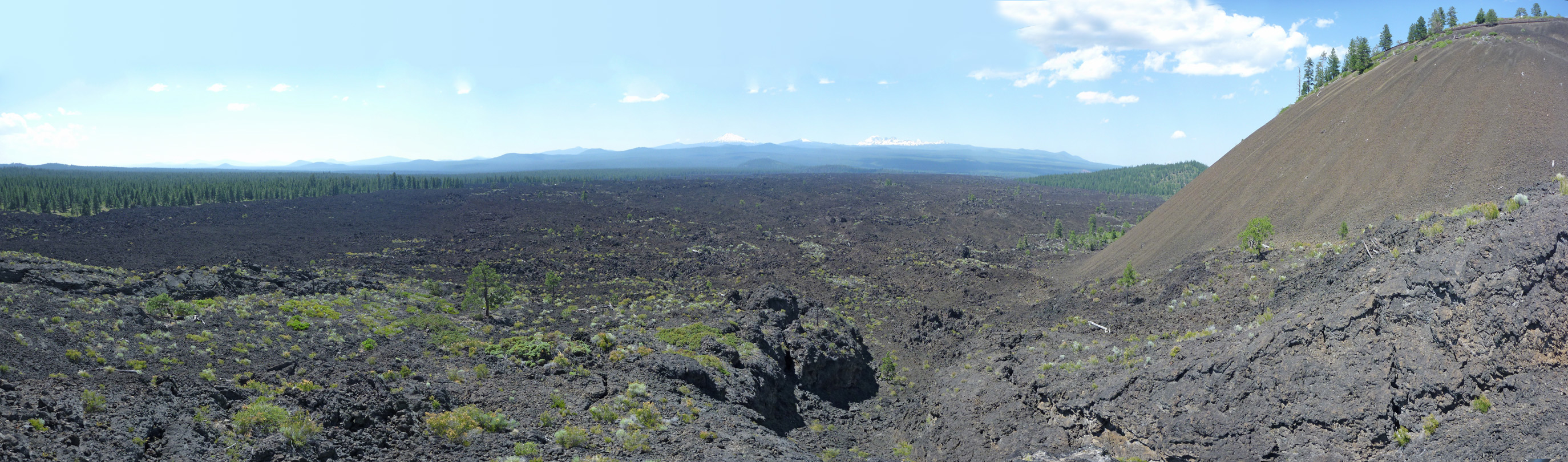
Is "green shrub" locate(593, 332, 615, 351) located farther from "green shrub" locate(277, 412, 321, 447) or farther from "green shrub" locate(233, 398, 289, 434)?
"green shrub" locate(233, 398, 289, 434)

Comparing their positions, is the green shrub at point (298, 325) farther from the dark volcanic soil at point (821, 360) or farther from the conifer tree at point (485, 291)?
the conifer tree at point (485, 291)

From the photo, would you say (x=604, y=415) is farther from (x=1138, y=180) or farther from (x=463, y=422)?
(x=1138, y=180)

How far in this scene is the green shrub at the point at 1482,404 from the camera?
11.1m

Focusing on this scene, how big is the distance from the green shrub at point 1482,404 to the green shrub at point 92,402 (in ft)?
78.5

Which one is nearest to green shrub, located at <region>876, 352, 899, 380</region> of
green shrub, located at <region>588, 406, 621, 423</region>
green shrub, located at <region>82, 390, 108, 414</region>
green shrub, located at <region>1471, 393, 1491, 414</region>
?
green shrub, located at <region>588, 406, 621, 423</region>

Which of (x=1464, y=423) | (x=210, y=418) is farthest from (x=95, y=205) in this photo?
(x=1464, y=423)

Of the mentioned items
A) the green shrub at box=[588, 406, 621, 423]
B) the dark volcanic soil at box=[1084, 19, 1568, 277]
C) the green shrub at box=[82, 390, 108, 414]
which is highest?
the dark volcanic soil at box=[1084, 19, 1568, 277]

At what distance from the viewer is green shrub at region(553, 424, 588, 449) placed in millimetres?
13258

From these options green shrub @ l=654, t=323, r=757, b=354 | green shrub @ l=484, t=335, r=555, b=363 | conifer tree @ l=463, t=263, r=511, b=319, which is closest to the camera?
green shrub @ l=484, t=335, r=555, b=363

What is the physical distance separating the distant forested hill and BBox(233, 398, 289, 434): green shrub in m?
144

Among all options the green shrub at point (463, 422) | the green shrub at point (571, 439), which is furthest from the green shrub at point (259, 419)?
the green shrub at point (571, 439)

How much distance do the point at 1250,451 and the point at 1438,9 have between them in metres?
62.4

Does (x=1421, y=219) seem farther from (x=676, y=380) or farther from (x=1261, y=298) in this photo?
(x=676, y=380)

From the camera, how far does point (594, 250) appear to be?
154ft
